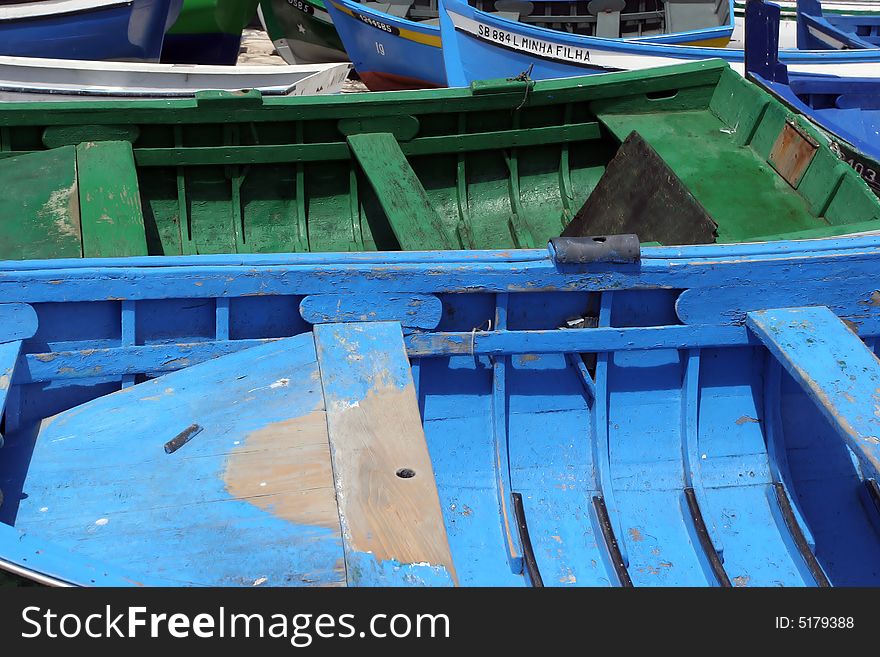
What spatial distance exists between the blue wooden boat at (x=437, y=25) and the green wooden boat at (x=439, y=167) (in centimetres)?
459

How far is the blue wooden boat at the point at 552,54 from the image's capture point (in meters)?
7.30

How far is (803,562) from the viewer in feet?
10.7

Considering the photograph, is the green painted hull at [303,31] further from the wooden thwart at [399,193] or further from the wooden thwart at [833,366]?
the wooden thwart at [833,366]

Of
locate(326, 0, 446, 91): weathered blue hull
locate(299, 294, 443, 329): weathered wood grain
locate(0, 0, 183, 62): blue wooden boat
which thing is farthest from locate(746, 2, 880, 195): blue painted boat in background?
locate(0, 0, 183, 62): blue wooden boat

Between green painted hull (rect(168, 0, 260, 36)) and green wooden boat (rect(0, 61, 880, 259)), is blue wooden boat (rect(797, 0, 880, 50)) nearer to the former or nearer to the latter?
green wooden boat (rect(0, 61, 880, 259))

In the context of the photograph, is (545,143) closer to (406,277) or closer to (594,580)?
(406,277)

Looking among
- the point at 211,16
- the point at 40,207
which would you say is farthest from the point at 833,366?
the point at 211,16

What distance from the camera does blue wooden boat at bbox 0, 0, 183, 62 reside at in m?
8.34

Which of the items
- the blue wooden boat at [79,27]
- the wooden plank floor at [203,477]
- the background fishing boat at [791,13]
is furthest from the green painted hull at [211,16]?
the wooden plank floor at [203,477]

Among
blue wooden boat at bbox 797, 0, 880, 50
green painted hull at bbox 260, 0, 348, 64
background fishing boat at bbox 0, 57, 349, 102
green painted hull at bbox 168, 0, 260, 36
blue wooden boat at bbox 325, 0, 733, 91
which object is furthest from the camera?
green painted hull at bbox 260, 0, 348, 64

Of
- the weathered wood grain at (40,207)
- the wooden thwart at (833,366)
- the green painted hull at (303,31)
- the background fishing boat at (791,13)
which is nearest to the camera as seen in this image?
the wooden thwart at (833,366)

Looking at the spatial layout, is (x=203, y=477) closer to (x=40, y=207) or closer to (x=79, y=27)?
(x=40, y=207)

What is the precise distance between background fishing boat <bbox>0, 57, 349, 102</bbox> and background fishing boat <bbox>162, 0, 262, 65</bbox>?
3862 mm

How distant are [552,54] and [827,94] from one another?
2235 mm
